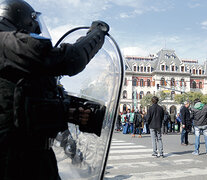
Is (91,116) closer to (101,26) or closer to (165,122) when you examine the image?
(101,26)

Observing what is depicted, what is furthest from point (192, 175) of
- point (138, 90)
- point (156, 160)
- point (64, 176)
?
point (138, 90)

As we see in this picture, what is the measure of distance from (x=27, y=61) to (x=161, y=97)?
50359mm

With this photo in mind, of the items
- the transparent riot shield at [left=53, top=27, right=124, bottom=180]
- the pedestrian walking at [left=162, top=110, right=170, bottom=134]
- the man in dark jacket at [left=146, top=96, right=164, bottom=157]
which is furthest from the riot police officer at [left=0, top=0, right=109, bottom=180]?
the pedestrian walking at [left=162, top=110, right=170, bottom=134]

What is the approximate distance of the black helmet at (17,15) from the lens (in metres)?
1.37

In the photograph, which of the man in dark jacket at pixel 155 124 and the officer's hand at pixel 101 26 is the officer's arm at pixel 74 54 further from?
the man in dark jacket at pixel 155 124

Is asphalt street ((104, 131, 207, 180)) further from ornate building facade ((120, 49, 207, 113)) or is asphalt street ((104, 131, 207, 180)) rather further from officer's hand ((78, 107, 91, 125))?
ornate building facade ((120, 49, 207, 113))

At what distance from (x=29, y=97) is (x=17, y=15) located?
1.64 feet

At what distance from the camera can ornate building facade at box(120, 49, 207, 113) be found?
5797cm

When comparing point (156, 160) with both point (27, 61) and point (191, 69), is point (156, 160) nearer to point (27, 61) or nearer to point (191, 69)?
point (27, 61)

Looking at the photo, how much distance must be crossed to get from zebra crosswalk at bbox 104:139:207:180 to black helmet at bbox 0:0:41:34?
3707 millimetres

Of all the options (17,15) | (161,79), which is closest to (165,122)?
(17,15)

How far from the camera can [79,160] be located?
4.98 ft

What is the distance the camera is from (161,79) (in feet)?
193

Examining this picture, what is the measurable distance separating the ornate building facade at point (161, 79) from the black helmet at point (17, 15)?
55.7 metres
